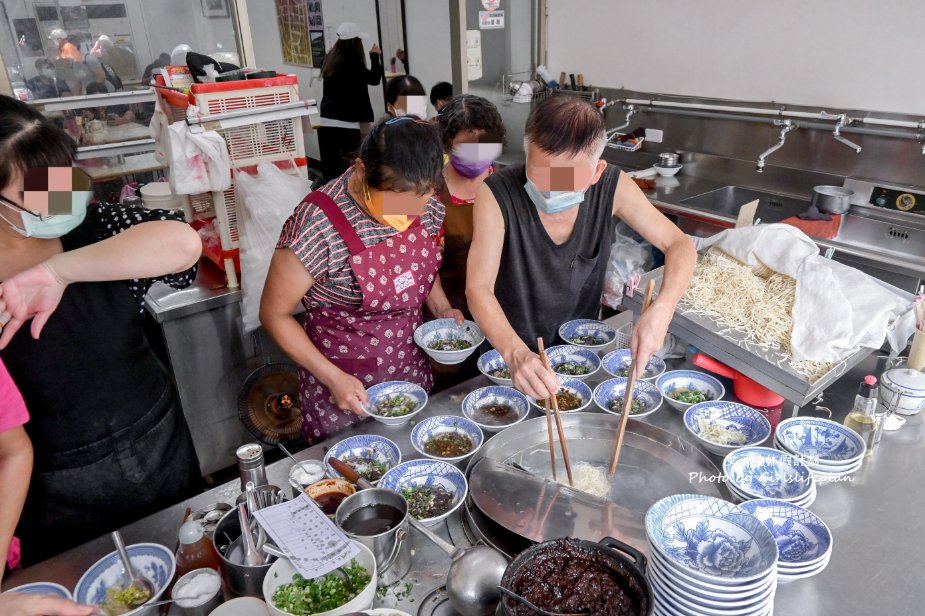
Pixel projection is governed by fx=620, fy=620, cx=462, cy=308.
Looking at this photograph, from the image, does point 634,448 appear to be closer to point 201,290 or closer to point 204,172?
point 204,172

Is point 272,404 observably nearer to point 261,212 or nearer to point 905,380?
point 261,212

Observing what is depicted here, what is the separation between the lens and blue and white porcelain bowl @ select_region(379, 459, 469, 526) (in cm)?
166

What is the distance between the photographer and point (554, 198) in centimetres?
214

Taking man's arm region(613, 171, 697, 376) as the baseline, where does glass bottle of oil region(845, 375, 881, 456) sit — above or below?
below

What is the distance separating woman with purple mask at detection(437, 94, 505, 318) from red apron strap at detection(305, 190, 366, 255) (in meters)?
0.63

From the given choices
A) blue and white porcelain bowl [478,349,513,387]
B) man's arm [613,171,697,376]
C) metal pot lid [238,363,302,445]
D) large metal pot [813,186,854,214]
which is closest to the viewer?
man's arm [613,171,697,376]

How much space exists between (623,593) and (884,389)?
139 cm

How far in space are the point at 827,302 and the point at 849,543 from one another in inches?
30.8

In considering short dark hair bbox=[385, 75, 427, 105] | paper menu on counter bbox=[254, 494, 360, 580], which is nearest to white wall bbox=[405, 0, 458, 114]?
short dark hair bbox=[385, 75, 427, 105]

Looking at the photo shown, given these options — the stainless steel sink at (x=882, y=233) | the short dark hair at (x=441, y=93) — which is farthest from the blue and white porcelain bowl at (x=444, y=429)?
the short dark hair at (x=441, y=93)

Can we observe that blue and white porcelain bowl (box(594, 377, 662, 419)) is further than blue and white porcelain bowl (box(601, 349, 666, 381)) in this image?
No

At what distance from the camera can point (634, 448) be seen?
182 centimetres

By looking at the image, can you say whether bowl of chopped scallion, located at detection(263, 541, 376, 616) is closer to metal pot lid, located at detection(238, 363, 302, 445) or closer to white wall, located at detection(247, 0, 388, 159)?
metal pot lid, located at detection(238, 363, 302, 445)

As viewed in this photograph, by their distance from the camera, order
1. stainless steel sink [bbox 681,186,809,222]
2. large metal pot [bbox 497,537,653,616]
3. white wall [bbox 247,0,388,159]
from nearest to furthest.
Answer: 1. large metal pot [bbox 497,537,653,616]
2. stainless steel sink [bbox 681,186,809,222]
3. white wall [bbox 247,0,388,159]
